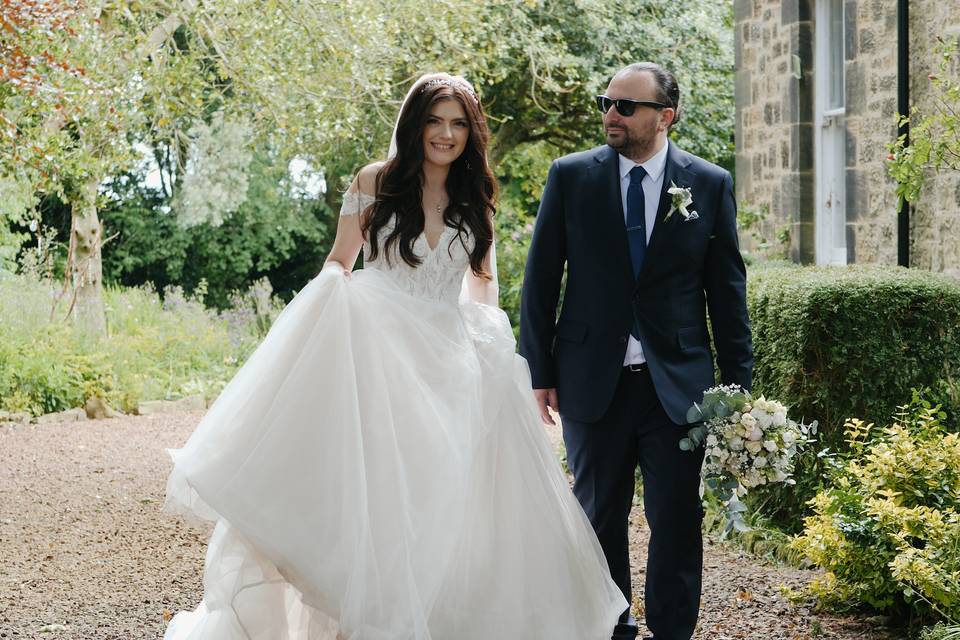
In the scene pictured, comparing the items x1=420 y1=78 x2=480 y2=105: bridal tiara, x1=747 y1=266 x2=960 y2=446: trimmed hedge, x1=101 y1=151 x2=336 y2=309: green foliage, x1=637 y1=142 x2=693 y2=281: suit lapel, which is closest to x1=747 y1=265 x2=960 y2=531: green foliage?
x1=747 y1=266 x2=960 y2=446: trimmed hedge

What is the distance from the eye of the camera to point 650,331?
389cm

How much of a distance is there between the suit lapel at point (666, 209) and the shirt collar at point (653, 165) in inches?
0.7

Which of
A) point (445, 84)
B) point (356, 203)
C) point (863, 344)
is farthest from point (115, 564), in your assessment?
point (863, 344)

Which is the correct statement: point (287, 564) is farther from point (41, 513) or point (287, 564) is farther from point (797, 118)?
point (797, 118)

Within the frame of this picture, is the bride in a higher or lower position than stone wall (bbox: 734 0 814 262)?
lower

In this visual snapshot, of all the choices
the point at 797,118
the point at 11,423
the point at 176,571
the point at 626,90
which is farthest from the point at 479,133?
the point at 11,423

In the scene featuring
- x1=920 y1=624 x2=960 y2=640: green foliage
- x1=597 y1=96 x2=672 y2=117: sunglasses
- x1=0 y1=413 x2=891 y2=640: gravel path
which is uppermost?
x1=597 y1=96 x2=672 y2=117: sunglasses

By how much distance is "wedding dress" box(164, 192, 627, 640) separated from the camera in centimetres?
359

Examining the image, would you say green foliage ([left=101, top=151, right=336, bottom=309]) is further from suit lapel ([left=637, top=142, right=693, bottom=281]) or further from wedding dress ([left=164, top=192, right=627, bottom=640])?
suit lapel ([left=637, top=142, right=693, bottom=281])

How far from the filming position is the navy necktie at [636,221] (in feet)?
13.0

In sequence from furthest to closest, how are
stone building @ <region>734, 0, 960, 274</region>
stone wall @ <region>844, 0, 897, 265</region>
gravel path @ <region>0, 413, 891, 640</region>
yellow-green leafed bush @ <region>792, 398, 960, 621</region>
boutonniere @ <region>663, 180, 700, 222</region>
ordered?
stone wall @ <region>844, 0, 897, 265</region> → stone building @ <region>734, 0, 960, 274</region> → gravel path @ <region>0, 413, 891, 640</region> → yellow-green leafed bush @ <region>792, 398, 960, 621</region> → boutonniere @ <region>663, 180, 700, 222</region>

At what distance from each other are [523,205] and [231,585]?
1633 cm

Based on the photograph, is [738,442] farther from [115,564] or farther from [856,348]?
[115,564]

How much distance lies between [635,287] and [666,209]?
0.29 meters
